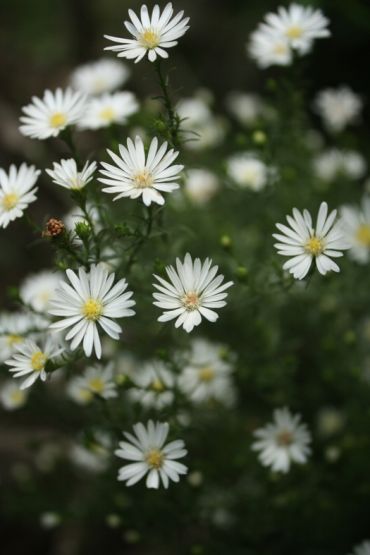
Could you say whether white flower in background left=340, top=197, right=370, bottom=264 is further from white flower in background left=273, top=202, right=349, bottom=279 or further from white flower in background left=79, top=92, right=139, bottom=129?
white flower in background left=79, top=92, right=139, bottom=129

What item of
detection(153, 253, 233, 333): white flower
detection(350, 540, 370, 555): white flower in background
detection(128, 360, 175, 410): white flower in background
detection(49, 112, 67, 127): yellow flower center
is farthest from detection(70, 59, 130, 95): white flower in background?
detection(350, 540, 370, 555): white flower in background

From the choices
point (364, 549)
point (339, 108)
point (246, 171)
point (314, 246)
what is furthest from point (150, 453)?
point (339, 108)

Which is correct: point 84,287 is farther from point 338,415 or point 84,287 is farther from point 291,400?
point 338,415

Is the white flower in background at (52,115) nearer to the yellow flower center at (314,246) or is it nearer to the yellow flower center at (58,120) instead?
the yellow flower center at (58,120)

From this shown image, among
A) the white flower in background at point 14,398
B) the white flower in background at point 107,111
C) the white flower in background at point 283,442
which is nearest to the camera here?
the white flower in background at point 283,442

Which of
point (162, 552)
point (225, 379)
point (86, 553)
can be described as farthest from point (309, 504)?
point (86, 553)

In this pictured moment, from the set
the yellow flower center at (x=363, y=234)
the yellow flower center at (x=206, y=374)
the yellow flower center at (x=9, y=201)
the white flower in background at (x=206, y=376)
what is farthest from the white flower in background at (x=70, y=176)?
the yellow flower center at (x=363, y=234)

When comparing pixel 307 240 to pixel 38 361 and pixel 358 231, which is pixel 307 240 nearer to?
pixel 38 361
